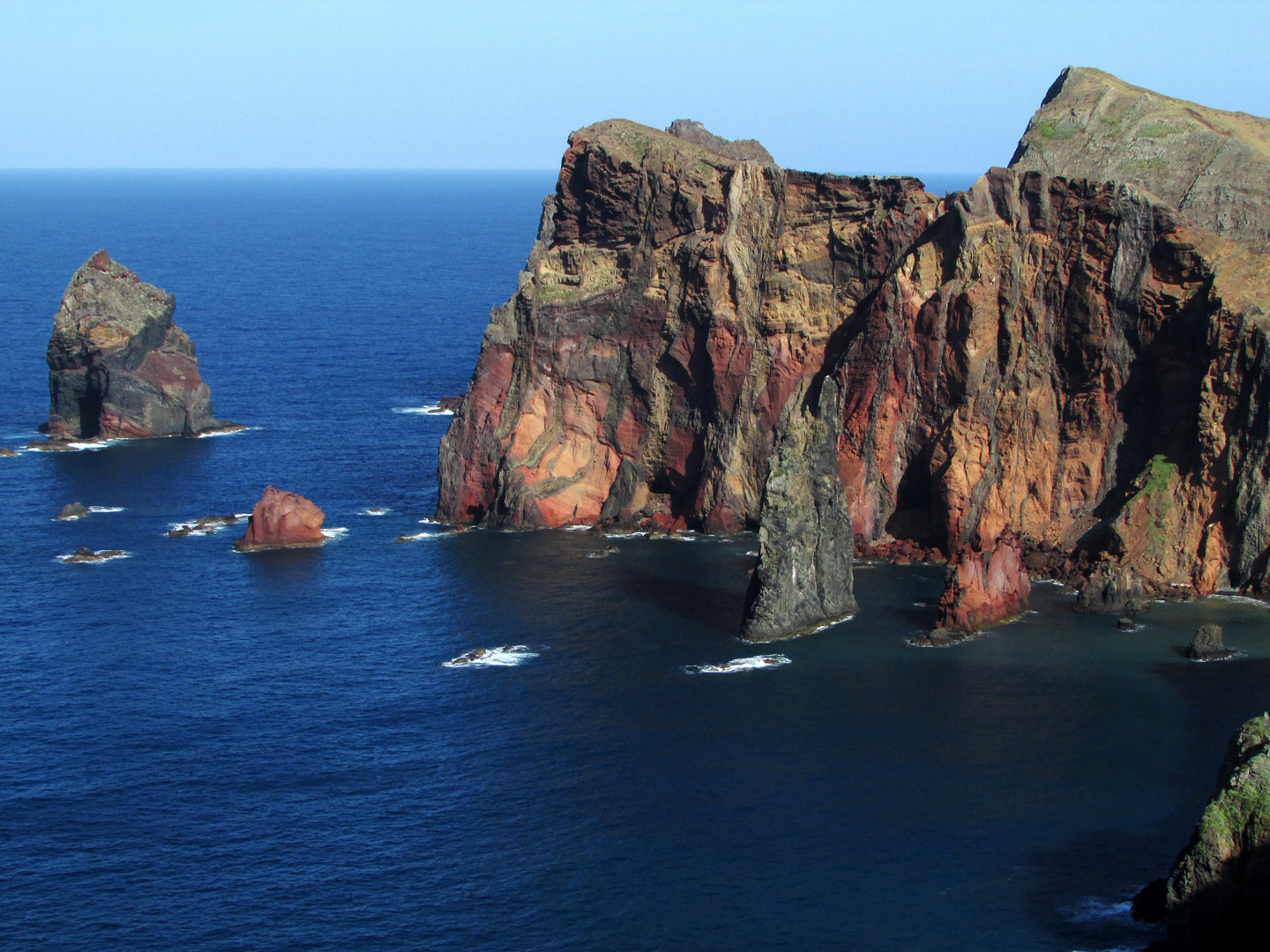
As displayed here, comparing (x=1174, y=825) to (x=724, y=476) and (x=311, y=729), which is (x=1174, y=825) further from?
(x=724, y=476)

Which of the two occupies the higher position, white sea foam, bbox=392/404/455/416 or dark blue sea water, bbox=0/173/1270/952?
white sea foam, bbox=392/404/455/416

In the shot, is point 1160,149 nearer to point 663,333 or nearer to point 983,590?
point 663,333

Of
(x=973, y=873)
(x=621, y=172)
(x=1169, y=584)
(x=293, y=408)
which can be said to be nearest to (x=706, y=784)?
(x=973, y=873)

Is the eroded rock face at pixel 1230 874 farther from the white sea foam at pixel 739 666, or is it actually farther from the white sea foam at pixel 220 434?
the white sea foam at pixel 220 434

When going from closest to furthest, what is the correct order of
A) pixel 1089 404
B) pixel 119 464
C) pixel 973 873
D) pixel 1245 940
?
pixel 1245 940
pixel 973 873
pixel 1089 404
pixel 119 464

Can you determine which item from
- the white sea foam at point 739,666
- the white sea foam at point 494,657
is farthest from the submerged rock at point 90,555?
the white sea foam at point 739,666

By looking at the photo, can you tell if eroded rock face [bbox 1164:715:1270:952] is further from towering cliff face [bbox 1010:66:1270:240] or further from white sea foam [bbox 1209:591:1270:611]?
towering cliff face [bbox 1010:66:1270:240]

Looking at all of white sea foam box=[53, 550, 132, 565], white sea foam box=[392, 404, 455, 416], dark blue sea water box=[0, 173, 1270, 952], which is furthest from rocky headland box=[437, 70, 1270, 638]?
white sea foam box=[392, 404, 455, 416]
